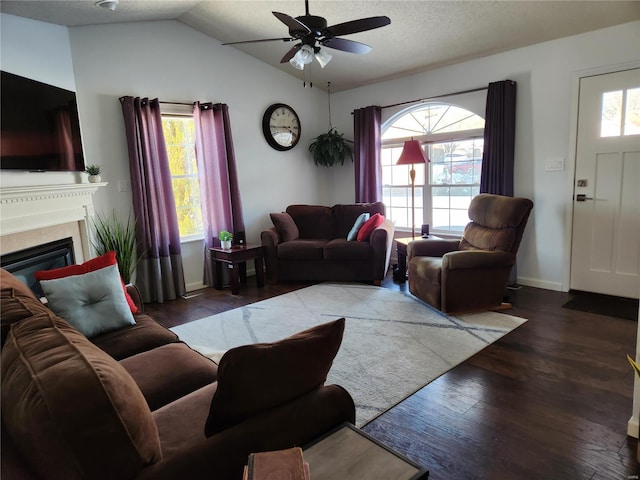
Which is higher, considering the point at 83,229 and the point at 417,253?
the point at 83,229

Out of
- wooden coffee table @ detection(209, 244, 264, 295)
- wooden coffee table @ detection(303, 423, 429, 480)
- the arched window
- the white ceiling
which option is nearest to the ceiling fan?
the white ceiling

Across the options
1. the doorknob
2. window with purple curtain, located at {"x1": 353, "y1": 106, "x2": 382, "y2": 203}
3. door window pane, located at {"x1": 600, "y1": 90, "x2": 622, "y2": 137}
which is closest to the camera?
door window pane, located at {"x1": 600, "y1": 90, "x2": 622, "y2": 137}

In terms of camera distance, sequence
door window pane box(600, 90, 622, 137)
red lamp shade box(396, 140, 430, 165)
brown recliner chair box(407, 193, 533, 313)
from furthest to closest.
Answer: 1. red lamp shade box(396, 140, 430, 165)
2. door window pane box(600, 90, 622, 137)
3. brown recliner chair box(407, 193, 533, 313)

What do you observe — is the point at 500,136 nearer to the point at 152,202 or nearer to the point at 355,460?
the point at 152,202

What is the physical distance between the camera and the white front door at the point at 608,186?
11.7 ft

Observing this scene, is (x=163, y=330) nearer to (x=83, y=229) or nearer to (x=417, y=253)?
(x=83, y=229)

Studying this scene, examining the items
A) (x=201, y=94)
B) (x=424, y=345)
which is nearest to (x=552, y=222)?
(x=424, y=345)

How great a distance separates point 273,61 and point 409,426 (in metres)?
4.63

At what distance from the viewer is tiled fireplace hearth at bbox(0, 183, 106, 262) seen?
9.08 feet

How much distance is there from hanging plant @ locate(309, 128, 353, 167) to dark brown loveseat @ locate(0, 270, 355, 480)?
452 cm

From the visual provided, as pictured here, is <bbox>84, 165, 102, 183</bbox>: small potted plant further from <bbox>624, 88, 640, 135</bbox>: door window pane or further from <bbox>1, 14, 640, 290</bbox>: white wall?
<bbox>624, 88, 640, 135</bbox>: door window pane

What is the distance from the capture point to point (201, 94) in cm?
470

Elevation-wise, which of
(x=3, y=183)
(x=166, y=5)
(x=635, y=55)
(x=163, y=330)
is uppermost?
(x=166, y=5)

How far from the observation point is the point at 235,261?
4473 millimetres
